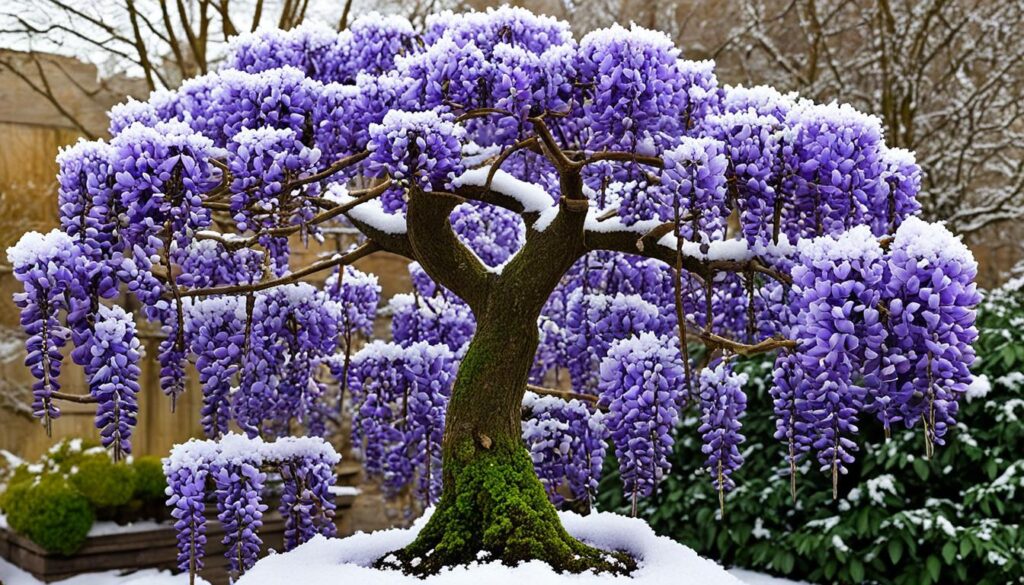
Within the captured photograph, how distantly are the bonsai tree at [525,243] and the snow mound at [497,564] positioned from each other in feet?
0.26

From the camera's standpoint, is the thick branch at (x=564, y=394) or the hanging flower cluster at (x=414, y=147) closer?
the hanging flower cluster at (x=414, y=147)

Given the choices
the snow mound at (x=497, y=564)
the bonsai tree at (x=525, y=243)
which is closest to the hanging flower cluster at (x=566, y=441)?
the bonsai tree at (x=525, y=243)

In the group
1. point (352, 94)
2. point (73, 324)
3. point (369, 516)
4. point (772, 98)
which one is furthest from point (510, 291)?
point (369, 516)

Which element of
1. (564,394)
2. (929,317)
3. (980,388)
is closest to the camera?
(929,317)

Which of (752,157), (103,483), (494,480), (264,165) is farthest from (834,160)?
(103,483)

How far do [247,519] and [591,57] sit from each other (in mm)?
1191

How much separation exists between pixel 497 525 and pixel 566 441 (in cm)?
53

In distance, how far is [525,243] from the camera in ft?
6.82

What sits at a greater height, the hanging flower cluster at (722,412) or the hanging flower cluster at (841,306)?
the hanging flower cluster at (841,306)

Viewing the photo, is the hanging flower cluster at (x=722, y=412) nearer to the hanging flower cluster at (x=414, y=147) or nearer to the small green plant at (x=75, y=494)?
the hanging flower cluster at (x=414, y=147)

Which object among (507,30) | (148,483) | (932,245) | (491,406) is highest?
(507,30)

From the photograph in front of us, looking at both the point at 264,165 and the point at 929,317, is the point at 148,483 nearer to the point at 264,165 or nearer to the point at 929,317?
the point at 264,165

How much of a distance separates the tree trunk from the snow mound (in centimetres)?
6

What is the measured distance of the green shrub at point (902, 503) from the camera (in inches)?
139
